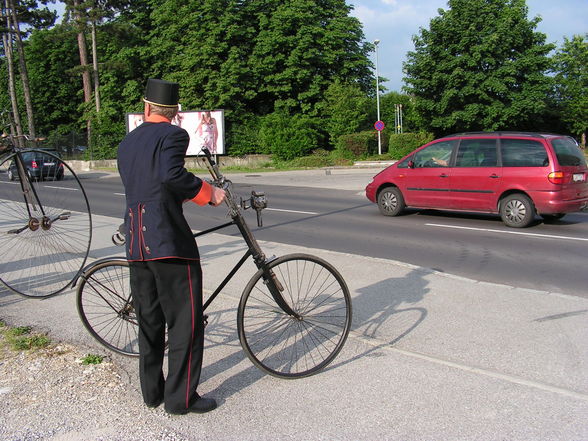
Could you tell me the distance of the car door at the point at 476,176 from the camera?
1170 cm

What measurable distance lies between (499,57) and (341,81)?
12.0 meters

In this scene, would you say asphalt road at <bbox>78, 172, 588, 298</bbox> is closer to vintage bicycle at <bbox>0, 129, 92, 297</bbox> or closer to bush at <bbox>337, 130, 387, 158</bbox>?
vintage bicycle at <bbox>0, 129, 92, 297</bbox>

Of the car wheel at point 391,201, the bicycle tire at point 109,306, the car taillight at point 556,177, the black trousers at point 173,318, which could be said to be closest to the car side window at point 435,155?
the car wheel at point 391,201

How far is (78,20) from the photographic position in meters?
40.0

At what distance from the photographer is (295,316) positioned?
4152mm

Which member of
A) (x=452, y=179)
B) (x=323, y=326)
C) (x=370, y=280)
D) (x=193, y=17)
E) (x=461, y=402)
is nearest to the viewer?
(x=461, y=402)

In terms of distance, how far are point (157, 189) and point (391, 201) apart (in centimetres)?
1066

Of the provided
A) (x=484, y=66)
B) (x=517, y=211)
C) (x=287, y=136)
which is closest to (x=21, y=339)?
(x=517, y=211)

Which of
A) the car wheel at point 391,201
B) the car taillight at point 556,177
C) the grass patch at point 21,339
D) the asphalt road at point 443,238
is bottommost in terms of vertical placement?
the asphalt road at point 443,238

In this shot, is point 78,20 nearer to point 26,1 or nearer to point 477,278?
point 26,1

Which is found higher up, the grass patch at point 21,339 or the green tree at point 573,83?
the green tree at point 573,83

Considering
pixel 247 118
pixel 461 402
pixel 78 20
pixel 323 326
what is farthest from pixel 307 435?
pixel 78 20

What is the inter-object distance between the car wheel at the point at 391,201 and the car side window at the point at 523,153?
8.21ft

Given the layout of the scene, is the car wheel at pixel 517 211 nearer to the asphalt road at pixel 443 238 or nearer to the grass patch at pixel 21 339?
the asphalt road at pixel 443 238
